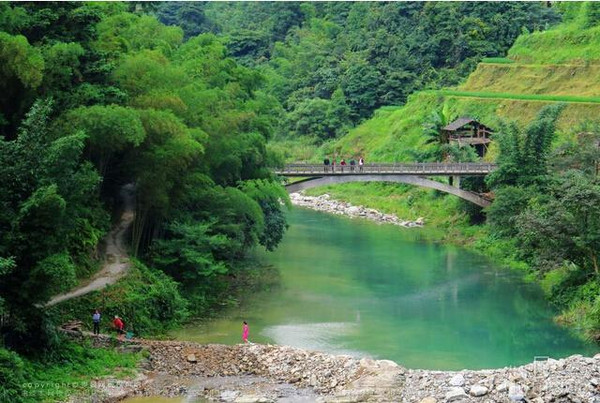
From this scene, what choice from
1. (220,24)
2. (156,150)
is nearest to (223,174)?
(156,150)

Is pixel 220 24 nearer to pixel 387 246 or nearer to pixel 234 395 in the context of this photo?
pixel 387 246

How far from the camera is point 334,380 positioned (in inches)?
862

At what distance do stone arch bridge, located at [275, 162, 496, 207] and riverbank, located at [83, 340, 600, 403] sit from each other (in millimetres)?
18868

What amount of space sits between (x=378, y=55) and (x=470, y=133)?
22423mm

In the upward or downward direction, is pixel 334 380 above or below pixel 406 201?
below

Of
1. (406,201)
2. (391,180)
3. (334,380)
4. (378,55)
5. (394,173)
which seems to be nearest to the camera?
(334,380)

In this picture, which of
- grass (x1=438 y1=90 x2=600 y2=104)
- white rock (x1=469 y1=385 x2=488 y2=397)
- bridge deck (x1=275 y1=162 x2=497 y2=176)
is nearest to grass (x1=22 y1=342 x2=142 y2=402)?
white rock (x1=469 y1=385 x2=488 y2=397)

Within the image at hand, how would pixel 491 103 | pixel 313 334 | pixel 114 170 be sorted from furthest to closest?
pixel 491 103 < pixel 114 170 < pixel 313 334

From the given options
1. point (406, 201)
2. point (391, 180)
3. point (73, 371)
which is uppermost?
point (391, 180)

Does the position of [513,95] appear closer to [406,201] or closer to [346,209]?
[406,201]

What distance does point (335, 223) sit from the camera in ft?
165

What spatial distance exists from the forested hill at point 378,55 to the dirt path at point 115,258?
39390 mm

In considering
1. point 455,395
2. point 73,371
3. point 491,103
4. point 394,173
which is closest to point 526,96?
point 491,103

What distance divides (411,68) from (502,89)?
12.7 meters
